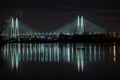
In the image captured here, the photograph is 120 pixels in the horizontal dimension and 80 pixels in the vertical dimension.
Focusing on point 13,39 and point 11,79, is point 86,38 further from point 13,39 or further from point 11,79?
point 11,79

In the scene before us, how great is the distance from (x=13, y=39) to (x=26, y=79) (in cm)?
7419

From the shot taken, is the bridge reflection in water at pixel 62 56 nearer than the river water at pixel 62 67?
No

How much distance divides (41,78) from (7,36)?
228 ft

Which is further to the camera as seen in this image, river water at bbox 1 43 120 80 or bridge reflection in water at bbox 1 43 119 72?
bridge reflection in water at bbox 1 43 119 72

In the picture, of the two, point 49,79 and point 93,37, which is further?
point 93,37

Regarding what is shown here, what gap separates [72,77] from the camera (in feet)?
45.3

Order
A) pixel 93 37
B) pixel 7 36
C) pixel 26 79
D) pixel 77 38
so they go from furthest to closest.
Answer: pixel 93 37, pixel 77 38, pixel 7 36, pixel 26 79

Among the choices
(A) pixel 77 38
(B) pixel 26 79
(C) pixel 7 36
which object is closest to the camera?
(B) pixel 26 79

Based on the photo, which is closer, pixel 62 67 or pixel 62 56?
pixel 62 67

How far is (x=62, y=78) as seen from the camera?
13.5 m

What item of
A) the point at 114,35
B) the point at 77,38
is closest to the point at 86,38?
the point at 77,38

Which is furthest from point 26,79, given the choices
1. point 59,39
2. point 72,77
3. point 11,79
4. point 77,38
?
point 59,39

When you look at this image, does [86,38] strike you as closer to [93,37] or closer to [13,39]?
[93,37]

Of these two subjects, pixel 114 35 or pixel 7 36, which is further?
pixel 114 35
